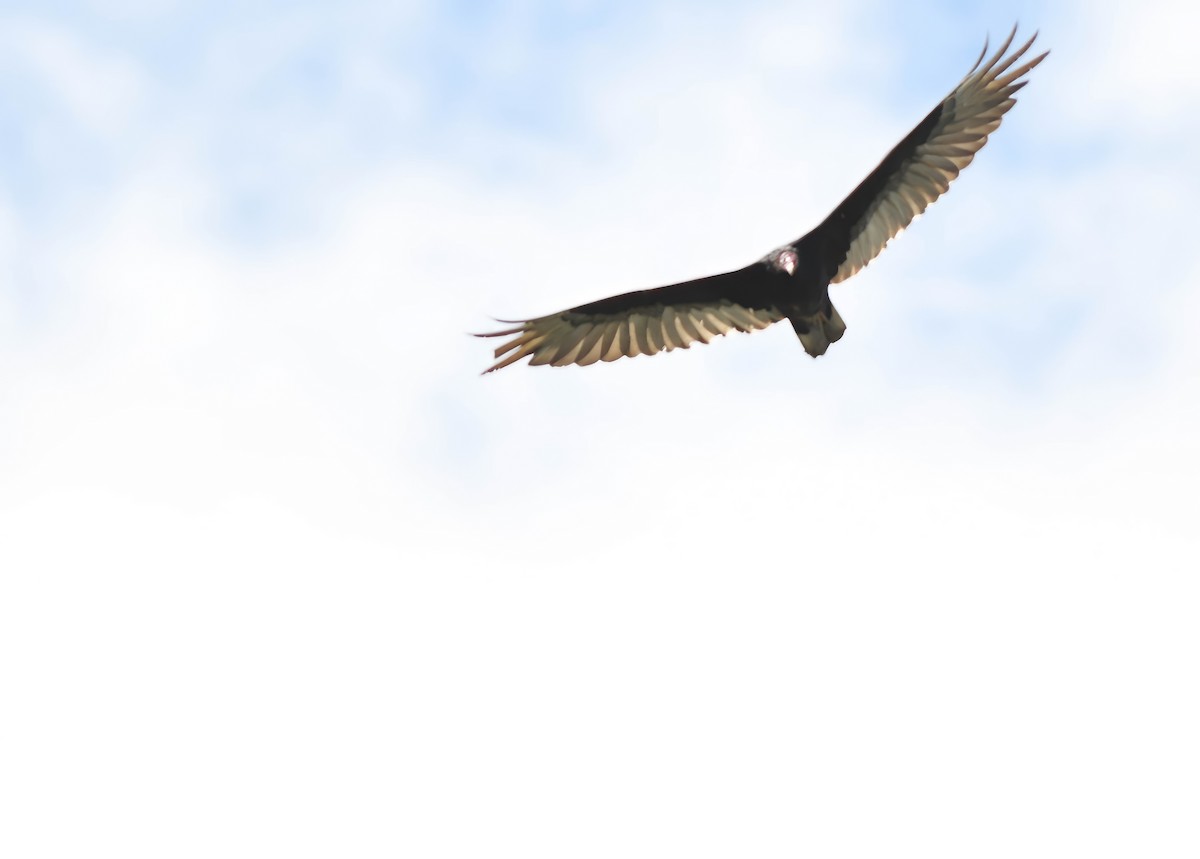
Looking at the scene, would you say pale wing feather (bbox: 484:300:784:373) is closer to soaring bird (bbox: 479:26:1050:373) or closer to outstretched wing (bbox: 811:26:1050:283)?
soaring bird (bbox: 479:26:1050:373)

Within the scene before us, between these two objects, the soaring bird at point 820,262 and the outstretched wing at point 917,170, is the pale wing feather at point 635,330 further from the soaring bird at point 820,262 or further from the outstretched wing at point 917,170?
the outstretched wing at point 917,170

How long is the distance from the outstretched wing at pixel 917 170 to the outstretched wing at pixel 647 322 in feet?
2.59

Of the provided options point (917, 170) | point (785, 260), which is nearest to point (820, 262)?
point (785, 260)

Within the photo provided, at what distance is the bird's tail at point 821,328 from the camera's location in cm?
1177

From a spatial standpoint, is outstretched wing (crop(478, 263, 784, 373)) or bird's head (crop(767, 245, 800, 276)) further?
outstretched wing (crop(478, 263, 784, 373))

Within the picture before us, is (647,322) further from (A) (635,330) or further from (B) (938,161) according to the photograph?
(B) (938,161)

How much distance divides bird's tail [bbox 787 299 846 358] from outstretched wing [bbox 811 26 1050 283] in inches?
22.4

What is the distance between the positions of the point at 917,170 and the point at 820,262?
1.31m

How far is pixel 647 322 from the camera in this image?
12539 mm

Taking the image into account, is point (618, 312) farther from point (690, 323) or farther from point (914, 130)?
point (914, 130)

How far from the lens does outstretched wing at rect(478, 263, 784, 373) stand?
12.1 metres

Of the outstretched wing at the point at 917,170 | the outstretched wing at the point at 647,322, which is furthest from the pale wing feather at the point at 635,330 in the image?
the outstretched wing at the point at 917,170

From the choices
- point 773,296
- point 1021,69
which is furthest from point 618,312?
point 1021,69

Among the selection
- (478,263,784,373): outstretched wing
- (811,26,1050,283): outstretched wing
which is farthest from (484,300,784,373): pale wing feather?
(811,26,1050,283): outstretched wing
